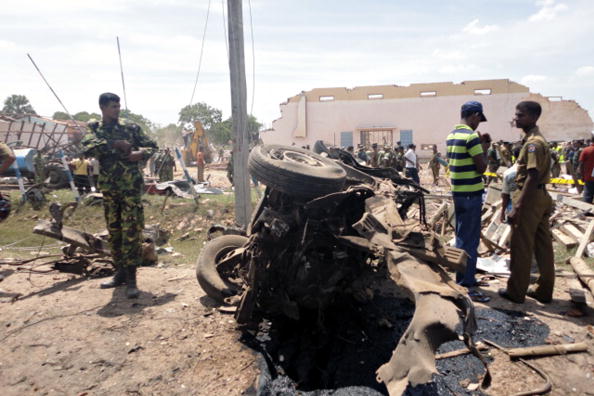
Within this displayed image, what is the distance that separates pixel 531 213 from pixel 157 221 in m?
6.86

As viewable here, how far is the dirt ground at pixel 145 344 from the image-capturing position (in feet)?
8.70

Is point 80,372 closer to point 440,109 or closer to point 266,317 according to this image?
point 266,317

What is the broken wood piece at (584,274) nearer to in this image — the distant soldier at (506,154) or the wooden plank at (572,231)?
the wooden plank at (572,231)

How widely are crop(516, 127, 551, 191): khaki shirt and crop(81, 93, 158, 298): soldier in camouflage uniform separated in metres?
3.99

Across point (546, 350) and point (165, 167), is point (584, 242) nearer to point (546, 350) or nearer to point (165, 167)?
point (546, 350)

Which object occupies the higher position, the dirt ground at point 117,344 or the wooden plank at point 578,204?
the wooden plank at point 578,204

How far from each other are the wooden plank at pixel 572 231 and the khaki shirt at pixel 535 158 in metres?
3.19

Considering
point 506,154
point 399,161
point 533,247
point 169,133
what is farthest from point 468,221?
point 169,133

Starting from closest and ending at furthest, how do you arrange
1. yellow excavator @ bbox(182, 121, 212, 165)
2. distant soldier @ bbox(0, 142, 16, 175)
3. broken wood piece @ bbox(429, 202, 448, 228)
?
distant soldier @ bbox(0, 142, 16, 175) < broken wood piece @ bbox(429, 202, 448, 228) < yellow excavator @ bbox(182, 121, 212, 165)

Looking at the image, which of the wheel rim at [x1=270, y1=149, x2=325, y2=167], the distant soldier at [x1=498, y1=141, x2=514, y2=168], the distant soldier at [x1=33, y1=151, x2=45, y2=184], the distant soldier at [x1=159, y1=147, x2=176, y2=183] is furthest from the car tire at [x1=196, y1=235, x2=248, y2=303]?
the distant soldier at [x1=498, y1=141, x2=514, y2=168]

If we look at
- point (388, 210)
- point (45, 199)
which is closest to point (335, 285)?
point (388, 210)

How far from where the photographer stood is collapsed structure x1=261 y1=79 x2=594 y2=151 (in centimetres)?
3123

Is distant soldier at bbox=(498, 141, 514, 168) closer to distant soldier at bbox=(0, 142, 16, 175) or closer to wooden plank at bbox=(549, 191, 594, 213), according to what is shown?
wooden plank at bbox=(549, 191, 594, 213)

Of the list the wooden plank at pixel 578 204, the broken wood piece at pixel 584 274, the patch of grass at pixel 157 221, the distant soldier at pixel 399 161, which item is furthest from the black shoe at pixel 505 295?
the distant soldier at pixel 399 161
